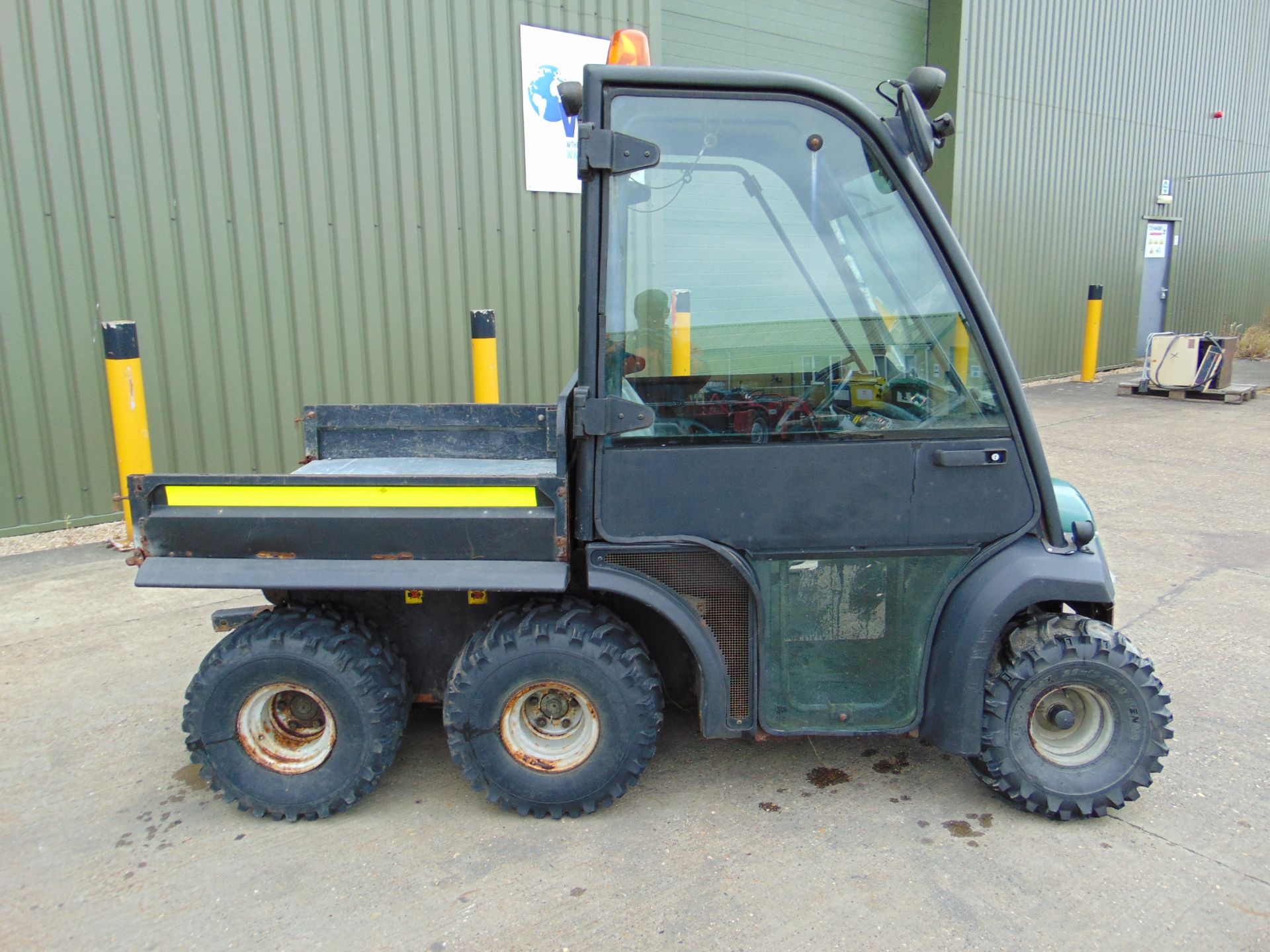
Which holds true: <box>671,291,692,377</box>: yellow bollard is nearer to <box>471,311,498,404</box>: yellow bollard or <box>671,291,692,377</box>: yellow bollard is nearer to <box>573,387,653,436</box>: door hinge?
<box>573,387,653,436</box>: door hinge

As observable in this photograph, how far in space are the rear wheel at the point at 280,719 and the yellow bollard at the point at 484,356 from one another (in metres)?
3.68

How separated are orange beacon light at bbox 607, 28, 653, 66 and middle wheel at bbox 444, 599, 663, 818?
67.2 inches

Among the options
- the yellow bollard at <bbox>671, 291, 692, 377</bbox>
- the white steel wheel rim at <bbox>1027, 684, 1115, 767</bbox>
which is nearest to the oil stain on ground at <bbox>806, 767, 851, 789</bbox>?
the white steel wheel rim at <bbox>1027, 684, 1115, 767</bbox>

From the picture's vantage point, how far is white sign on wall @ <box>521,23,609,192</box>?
745 centimetres

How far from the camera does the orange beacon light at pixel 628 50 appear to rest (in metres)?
2.93

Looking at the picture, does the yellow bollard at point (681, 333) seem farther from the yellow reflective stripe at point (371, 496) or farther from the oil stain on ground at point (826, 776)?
the oil stain on ground at point (826, 776)

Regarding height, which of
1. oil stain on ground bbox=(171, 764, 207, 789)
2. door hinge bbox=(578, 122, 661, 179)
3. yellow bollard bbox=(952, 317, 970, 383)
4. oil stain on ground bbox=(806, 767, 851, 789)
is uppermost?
door hinge bbox=(578, 122, 661, 179)

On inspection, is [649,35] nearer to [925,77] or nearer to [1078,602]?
[925,77]

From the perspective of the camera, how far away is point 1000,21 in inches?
463

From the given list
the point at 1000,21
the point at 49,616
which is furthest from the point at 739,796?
the point at 1000,21

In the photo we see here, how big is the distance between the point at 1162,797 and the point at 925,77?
2.33 metres

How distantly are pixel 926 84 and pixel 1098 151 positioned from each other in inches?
515

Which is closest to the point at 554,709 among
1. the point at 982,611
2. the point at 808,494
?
the point at 808,494

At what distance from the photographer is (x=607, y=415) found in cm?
260
